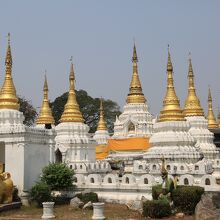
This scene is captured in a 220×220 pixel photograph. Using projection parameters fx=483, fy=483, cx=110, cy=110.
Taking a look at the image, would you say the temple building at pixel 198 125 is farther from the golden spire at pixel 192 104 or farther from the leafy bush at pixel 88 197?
the leafy bush at pixel 88 197

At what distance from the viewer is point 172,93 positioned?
32.2m

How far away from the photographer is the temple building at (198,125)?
36.8 metres

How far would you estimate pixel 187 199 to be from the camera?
60.5ft

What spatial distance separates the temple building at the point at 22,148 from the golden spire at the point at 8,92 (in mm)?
274

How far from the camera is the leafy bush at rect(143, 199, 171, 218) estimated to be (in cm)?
1770

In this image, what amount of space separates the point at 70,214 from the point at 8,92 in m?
9.40

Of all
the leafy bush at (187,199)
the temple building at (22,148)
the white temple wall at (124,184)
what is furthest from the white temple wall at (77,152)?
the leafy bush at (187,199)

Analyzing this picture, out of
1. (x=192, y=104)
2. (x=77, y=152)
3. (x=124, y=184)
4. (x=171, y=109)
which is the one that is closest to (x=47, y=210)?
(x=124, y=184)

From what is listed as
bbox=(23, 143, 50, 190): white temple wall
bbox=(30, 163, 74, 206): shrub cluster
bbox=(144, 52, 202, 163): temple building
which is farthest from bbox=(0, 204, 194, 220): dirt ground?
bbox=(144, 52, 202, 163): temple building

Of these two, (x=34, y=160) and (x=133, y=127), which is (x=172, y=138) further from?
(x=133, y=127)

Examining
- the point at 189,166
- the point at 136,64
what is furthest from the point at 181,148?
the point at 136,64

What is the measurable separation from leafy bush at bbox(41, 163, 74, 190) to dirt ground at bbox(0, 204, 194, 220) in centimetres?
140

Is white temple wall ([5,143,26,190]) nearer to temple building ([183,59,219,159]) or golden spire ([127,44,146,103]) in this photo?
temple building ([183,59,219,159])

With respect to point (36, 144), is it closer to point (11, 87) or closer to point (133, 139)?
point (11, 87)
